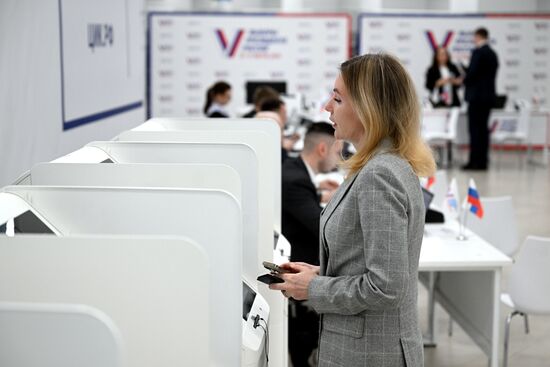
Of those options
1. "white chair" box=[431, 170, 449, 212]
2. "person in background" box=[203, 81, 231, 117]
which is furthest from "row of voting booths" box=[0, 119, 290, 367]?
"person in background" box=[203, 81, 231, 117]

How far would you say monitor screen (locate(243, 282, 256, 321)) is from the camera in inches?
107

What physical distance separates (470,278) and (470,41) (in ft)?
31.0

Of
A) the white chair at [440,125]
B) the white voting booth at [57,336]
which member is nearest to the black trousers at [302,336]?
the white voting booth at [57,336]

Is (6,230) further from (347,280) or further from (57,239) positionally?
(347,280)

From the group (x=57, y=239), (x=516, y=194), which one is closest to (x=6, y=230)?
(x=57, y=239)

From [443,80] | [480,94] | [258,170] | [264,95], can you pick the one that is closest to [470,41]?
[443,80]

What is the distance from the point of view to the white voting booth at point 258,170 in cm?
302

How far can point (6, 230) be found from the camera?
2.26 meters

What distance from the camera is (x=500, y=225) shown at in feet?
17.1

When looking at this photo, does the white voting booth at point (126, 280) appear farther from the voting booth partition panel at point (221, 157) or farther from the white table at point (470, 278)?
the white table at point (470, 278)

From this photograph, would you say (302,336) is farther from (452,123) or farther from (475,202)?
(452,123)

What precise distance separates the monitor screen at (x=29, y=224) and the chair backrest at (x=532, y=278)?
8.59 feet

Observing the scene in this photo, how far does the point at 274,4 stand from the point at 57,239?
1489 cm

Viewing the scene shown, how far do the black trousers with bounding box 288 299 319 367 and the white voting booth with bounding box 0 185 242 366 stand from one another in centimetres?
213
